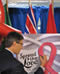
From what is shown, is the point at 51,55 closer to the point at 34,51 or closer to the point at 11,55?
the point at 34,51

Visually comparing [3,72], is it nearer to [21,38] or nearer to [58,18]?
[21,38]

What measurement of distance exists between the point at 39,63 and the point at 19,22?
3.03 ft

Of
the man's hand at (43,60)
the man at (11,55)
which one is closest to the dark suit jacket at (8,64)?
the man at (11,55)

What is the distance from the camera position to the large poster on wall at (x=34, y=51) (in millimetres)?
856

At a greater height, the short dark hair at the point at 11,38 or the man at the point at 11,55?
the short dark hair at the point at 11,38

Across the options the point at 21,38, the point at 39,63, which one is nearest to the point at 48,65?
the point at 39,63

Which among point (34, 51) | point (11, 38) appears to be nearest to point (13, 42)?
point (11, 38)

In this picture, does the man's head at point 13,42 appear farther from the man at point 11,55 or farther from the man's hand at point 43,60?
the man's hand at point 43,60

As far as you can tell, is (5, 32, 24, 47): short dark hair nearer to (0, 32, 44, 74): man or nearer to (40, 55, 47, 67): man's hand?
(0, 32, 44, 74): man

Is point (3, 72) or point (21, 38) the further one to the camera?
point (21, 38)

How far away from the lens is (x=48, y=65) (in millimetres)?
885

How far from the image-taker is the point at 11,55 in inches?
31.7

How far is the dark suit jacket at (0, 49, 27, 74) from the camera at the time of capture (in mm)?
Answer: 758

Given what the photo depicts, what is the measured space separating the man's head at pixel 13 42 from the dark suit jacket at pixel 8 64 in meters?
0.03
